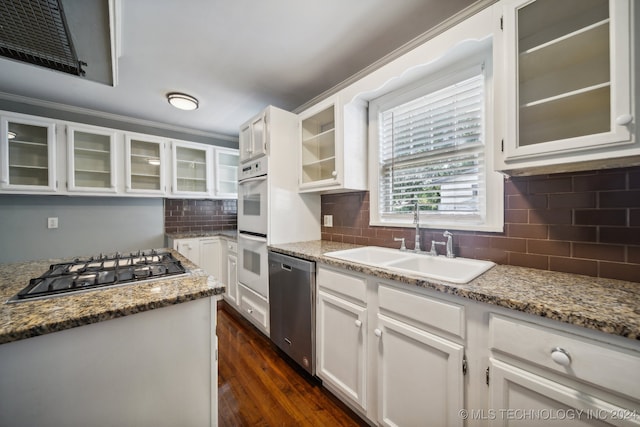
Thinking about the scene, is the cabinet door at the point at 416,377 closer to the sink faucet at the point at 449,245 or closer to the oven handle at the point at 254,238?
the sink faucet at the point at 449,245

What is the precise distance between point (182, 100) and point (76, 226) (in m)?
1.96

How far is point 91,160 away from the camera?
8.83 ft

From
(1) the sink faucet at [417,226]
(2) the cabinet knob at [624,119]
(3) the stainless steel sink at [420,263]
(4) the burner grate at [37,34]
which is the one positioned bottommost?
(3) the stainless steel sink at [420,263]

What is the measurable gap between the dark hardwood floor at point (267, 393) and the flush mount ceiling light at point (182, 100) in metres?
2.48

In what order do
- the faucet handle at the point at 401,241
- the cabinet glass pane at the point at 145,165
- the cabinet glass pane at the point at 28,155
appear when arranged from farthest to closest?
the cabinet glass pane at the point at 145,165
the cabinet glass pane at the point at 28,155
the faucet handle at the point at 401,241

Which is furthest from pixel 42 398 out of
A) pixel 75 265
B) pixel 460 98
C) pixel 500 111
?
pixel 460 98

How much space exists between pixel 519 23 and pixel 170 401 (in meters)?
2.09

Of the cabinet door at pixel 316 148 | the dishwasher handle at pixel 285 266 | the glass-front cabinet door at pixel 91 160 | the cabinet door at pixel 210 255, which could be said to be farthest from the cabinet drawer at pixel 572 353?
the glass-front cabinet door at pixel 91 160

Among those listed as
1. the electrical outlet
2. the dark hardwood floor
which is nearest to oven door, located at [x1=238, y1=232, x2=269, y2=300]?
the dark hardwood floor

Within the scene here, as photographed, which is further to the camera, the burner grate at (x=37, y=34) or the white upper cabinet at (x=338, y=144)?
the white upper cabinet at (x=338, y=144)

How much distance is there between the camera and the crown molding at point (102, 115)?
8.21 feet

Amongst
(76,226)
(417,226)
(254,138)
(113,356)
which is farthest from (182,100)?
(417,226)

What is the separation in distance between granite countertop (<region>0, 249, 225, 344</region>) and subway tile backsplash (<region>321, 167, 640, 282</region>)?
4.86 feet

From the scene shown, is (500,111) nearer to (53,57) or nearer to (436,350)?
(436,350)
